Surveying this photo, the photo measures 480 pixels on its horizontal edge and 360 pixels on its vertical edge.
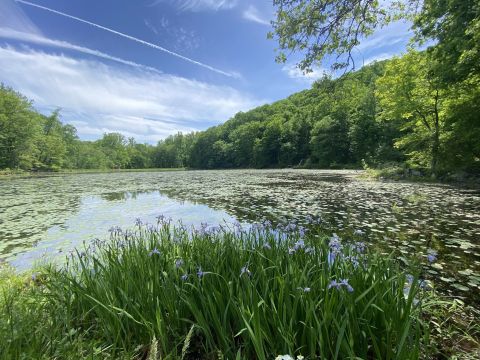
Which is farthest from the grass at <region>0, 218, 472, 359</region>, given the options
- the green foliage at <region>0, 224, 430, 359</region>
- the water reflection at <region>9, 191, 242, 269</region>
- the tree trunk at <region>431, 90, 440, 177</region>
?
the tree trunk at <region>431, 90, 440, 177</region>

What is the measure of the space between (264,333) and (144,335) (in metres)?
1.10

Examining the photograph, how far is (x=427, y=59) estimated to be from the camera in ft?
56.2

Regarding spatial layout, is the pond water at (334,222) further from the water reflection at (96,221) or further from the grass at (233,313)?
the grass at (233,313)

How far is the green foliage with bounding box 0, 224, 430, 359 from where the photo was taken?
182 cm

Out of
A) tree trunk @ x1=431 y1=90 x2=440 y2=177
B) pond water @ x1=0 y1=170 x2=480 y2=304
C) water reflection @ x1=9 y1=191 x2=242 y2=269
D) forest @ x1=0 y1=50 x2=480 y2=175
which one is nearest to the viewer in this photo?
pond water @ x1=0 y1=170 x2=480 y2=304

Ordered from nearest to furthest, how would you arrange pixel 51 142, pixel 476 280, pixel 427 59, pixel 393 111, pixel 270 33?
pixel 476 280, pixel 270 33, pixel 427 59, pixel 393 111, pixel 51 142

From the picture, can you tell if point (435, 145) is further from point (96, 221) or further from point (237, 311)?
point (237, 311)

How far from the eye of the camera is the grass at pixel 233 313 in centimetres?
181

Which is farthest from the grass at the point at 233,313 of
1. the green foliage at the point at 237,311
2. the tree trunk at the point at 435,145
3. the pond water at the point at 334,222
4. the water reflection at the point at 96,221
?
the tree trunk at the point at 435,145

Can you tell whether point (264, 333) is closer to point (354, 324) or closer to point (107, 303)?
point (354, 324)

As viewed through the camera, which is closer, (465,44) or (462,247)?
(462,247)

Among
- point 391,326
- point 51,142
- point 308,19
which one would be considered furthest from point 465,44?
point 51,142

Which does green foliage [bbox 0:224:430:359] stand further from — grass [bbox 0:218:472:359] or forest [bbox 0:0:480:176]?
forest [bbox 0:0:480:176]

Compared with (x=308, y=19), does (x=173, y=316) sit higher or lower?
lower
